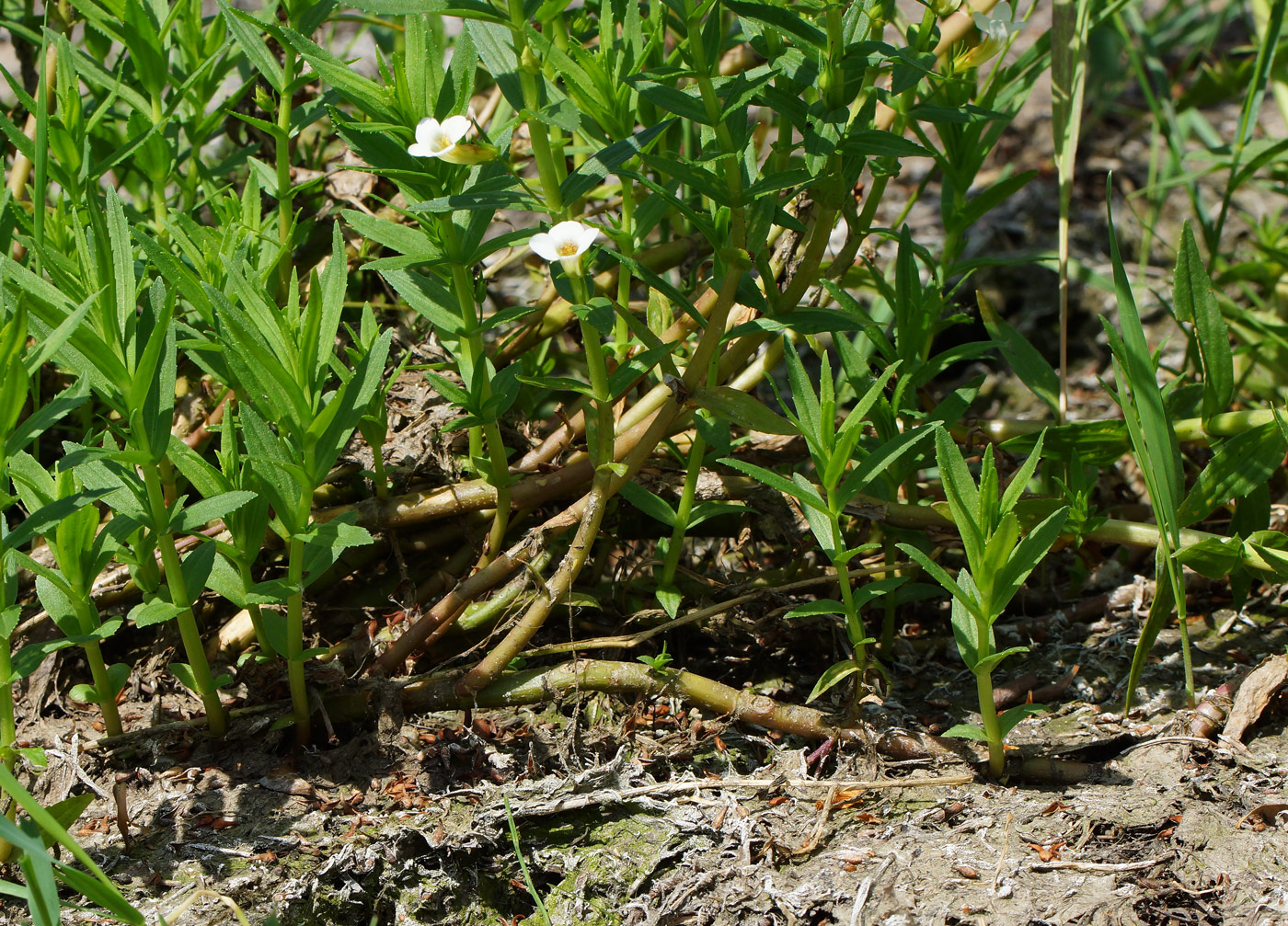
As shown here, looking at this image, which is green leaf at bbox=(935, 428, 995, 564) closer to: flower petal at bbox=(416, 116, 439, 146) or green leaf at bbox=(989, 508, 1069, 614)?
green leaf at bbox=(989, 508, 1069, 614)

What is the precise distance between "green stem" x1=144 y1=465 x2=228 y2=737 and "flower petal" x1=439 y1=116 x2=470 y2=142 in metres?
0.60

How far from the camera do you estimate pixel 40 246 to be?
1368mm

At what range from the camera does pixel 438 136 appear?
1.42 metres

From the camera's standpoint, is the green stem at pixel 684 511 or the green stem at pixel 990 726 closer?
the green stem at pixel 990 726

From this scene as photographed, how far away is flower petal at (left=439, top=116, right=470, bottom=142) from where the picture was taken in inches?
54.5

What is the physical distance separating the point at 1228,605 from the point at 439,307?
5.34 feet

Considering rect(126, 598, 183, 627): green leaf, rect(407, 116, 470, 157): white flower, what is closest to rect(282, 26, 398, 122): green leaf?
rect(407, 116, 470, 157): white flower

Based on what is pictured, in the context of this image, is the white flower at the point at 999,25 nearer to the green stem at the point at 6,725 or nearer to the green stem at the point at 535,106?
the green stem at the point at 535,106

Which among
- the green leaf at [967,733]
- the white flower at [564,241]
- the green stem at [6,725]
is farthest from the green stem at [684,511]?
the green stem at [6,725]

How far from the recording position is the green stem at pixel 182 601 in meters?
Result: 1.43

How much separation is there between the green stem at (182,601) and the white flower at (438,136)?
558 mm

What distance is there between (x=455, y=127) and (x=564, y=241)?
0.66ft

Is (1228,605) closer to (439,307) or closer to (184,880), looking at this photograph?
(439,307)

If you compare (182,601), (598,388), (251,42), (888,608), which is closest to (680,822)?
(888,608)
